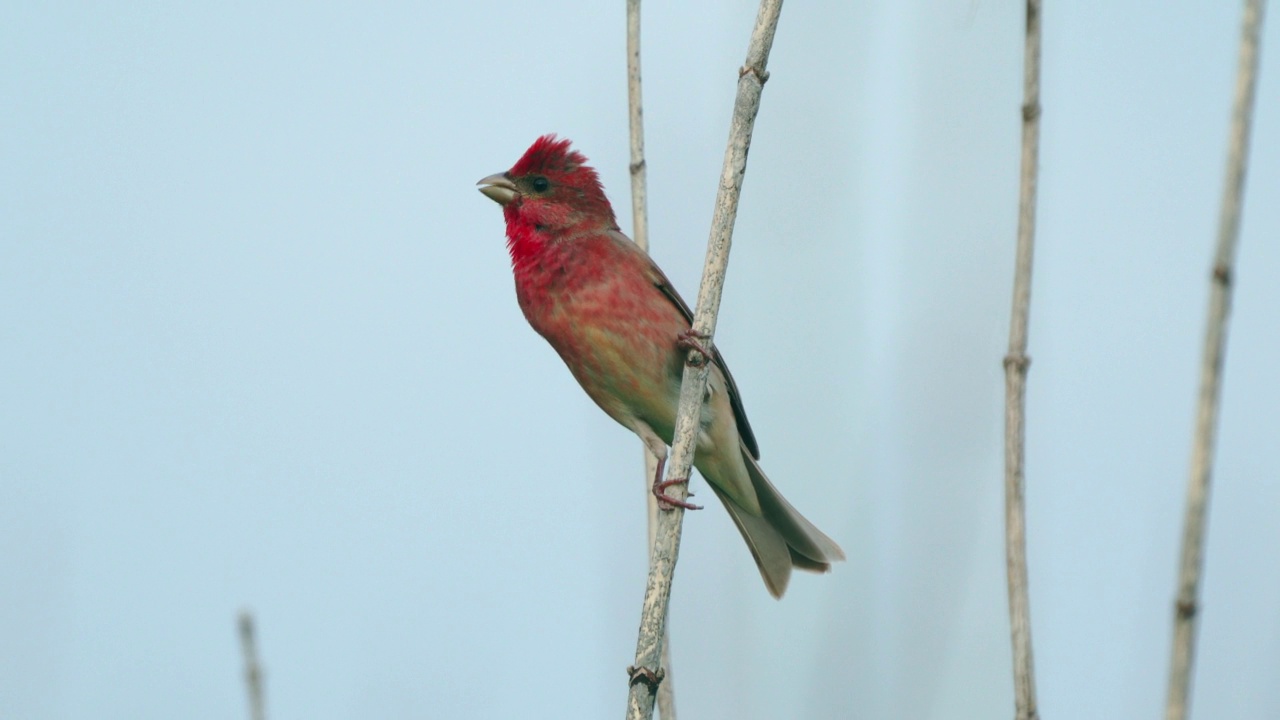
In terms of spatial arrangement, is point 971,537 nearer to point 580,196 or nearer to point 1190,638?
point 1190,638

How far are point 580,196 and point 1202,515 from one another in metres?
3.24

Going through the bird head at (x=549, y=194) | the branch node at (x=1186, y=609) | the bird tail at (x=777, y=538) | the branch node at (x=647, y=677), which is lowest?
the branch node at (x=647, y=677)

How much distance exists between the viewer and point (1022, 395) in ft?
9.84

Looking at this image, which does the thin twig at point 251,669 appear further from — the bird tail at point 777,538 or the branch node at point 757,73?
the bird tail at point 777,538

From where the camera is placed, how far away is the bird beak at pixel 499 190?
16.3 ft

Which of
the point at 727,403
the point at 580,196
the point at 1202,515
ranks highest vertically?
the point at 580,196

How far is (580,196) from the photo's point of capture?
500cm

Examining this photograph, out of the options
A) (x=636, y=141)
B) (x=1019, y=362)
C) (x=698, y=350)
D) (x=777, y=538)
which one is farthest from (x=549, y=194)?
(x=1019, y=362)

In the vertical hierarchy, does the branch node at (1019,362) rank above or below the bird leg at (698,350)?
below

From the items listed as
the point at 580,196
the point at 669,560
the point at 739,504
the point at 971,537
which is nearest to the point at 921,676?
the point at 971,537

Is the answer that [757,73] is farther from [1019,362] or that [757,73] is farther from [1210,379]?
[1210,379]

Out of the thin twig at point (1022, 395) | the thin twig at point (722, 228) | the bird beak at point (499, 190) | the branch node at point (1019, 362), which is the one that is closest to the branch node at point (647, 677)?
the thin twig at point (722, 228)

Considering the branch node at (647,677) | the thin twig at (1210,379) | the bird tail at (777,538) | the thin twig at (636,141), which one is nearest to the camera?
the thin twig at (1210,379)

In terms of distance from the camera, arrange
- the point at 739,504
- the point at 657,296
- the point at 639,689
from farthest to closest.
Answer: the point at 739,504, the point at 657,296, the point at 639,689
